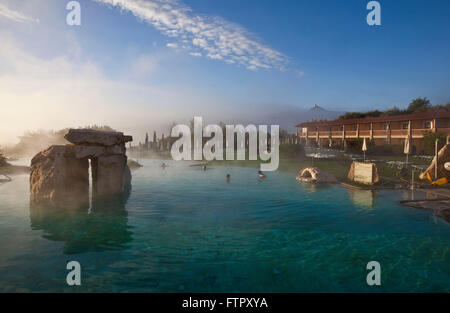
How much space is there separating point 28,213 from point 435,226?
16561 mm

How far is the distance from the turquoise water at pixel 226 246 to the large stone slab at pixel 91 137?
3347mm

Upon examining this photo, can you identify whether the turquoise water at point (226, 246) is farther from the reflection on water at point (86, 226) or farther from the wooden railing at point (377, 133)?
the wooden railing at point (377, 133)

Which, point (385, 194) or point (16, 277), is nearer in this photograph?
point (16, 277)

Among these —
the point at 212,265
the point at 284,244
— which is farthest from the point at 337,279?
the point at 212,265

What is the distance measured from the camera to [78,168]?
1376 centimetres

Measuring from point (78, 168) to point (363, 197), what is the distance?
15.7m

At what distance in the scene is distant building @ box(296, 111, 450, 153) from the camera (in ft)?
106

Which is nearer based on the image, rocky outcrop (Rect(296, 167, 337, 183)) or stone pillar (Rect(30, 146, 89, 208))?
stone pillar (Rect(30, 146, 89, 208))

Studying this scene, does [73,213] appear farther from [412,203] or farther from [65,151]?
[412,203]

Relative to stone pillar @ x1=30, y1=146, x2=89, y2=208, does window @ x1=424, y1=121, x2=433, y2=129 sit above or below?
above

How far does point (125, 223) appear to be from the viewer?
10.1 meters

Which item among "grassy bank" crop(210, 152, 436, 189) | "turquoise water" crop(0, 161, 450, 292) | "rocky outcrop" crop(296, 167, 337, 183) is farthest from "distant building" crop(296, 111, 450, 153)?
"turquoise water" crop(0, 161, 450, 292)

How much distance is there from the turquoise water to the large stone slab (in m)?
3.35

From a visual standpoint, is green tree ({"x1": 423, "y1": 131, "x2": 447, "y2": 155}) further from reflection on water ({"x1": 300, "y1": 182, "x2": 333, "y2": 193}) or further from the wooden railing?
reflection on water ({"x1": 300, "y1": 182, "x2": 333, "y2": 193})
